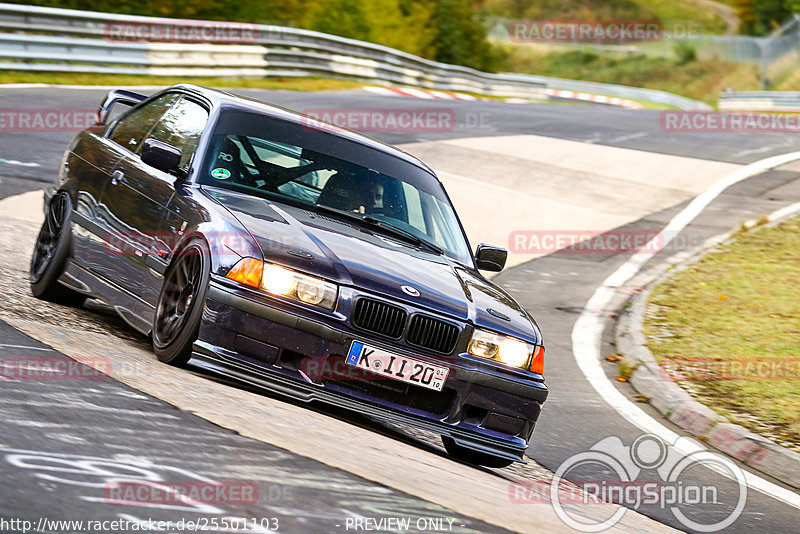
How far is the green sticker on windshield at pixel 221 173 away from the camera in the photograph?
6.57m

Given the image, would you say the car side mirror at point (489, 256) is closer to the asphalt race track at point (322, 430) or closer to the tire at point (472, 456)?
the asphalt race track at point (322, 430)

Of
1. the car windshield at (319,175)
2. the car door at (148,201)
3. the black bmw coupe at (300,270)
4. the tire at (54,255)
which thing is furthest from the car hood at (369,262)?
the tire at (54,255)

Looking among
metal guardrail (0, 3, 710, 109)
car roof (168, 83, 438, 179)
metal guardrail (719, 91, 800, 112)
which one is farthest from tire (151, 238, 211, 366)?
metal guardrail (719, 91, 800, 112)

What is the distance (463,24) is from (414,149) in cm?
4270

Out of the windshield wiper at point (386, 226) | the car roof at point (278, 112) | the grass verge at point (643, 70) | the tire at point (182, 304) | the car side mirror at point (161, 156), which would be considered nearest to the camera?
the tire at point (182, 304)

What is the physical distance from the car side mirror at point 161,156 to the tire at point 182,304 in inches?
27.2

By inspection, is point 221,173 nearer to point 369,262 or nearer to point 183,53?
point 369,262

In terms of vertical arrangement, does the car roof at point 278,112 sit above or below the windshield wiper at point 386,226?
above

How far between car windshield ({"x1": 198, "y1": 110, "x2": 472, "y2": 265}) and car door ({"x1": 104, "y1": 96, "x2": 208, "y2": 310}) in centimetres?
23

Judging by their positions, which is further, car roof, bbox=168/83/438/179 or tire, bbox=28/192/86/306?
tire, bbox=28/192/86/306

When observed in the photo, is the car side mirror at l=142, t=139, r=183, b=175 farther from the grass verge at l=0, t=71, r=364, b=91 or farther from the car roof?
the grass verge at l=0, t=71, r=364, b=91

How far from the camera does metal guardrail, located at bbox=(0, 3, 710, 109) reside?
20500mm

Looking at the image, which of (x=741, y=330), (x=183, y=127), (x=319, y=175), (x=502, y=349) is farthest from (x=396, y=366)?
(x=741, y=330)

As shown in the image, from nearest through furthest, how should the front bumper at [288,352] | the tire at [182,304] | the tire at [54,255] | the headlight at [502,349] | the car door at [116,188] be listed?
the front bumper at [288,352], the tire at [182,304], the headlight at [502,349], the car door at [116,188], the tire at [54,255]
